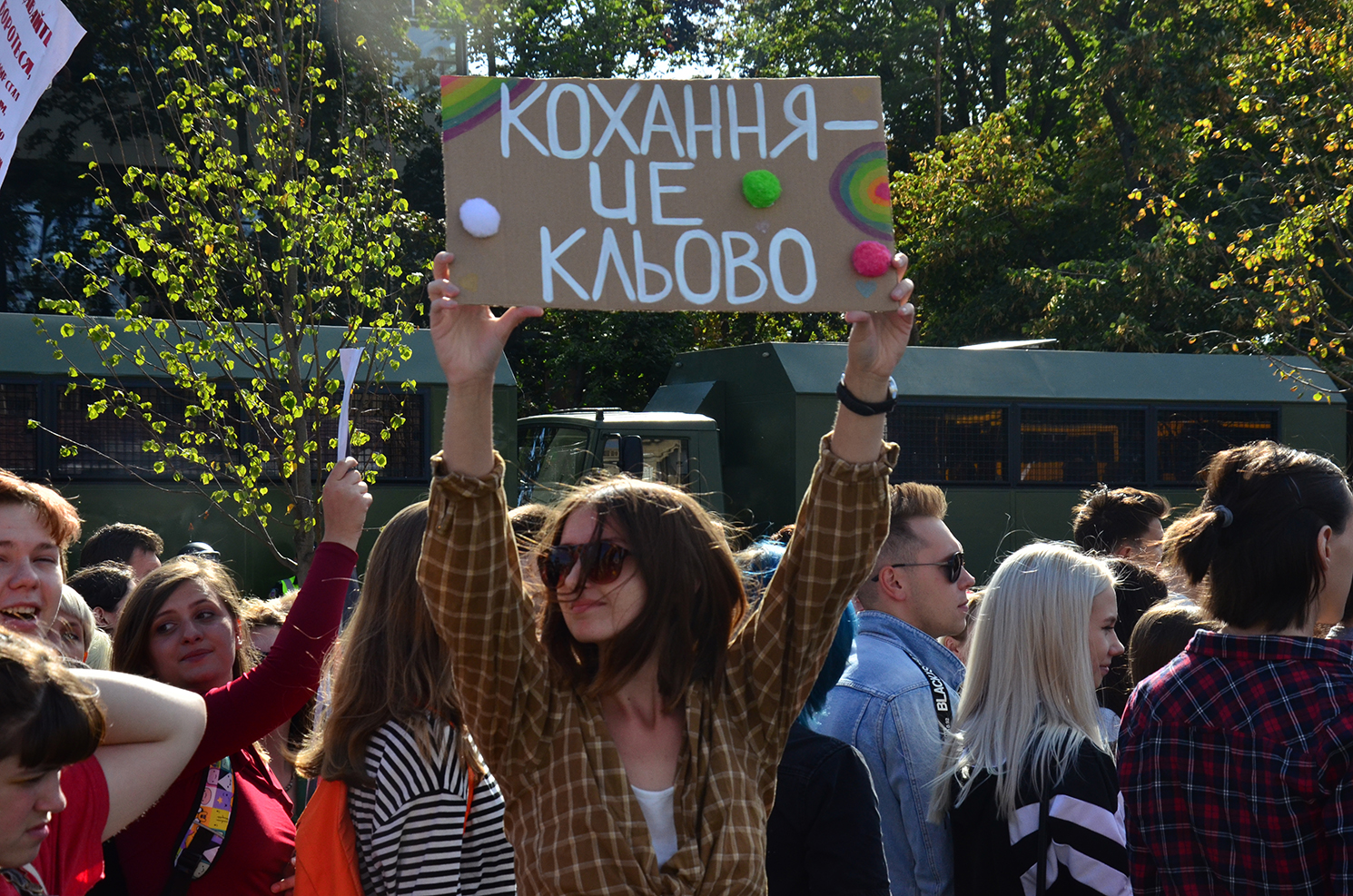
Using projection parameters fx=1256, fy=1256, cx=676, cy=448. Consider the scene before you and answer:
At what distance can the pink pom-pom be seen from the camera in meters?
2.24

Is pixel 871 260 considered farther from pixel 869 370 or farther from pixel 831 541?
pixel 831 541

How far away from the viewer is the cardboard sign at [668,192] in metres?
2.18

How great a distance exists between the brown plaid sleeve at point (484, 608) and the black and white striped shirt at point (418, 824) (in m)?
0.54

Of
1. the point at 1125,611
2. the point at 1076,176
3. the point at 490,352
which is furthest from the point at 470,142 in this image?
the point at 1076,176

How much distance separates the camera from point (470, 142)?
2.20m

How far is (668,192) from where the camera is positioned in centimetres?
229

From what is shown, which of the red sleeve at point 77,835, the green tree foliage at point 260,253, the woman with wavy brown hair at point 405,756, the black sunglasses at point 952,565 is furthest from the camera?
the green tree foliage at point 260,253

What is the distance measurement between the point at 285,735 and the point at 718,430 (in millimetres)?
9824

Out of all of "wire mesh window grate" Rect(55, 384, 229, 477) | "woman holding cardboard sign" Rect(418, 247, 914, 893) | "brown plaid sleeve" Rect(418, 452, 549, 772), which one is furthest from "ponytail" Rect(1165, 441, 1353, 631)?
"wire mesh window grate" Rect(55, 384, 229, 477)

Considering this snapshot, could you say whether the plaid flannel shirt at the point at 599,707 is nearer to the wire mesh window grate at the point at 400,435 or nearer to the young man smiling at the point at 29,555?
the young man smiling at the point at 29,555

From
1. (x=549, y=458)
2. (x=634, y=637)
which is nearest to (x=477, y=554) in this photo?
(x=634, y=637)

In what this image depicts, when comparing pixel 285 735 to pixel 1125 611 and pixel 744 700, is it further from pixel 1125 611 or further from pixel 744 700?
pixel 1125 611

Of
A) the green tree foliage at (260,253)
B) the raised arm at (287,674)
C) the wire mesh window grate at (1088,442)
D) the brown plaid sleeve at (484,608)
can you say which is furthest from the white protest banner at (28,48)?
the wire mesh window grate at (1088,442)

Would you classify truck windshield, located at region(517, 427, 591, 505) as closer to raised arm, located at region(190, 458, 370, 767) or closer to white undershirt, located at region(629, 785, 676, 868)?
raised arm, located at region(190, 458, 370, 767)
